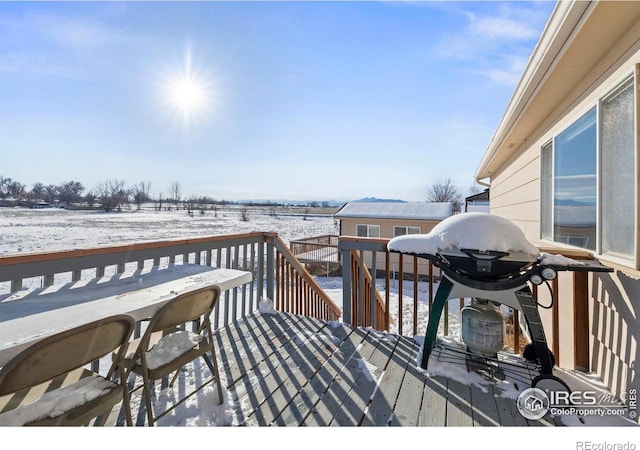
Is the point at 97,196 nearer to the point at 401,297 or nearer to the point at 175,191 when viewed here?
the point at 175,191

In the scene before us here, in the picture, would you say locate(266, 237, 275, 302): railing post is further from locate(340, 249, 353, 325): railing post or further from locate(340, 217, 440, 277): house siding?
locate(340, 217, 440, 277): house siding

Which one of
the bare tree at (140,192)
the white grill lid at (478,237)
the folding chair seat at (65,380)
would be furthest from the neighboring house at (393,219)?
the bare tree at (140,192)

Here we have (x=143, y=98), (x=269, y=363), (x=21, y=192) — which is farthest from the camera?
(x=21, y=192)

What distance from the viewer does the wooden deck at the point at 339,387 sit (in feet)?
5.53

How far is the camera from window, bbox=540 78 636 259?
68.4 inches

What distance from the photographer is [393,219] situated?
1325cm

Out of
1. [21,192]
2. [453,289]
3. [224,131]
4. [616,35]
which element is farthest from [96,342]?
[21,192]

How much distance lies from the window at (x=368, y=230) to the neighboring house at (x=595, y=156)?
10.4 metres

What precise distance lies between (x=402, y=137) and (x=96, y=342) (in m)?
7.53

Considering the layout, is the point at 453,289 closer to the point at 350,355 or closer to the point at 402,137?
the point at 350,355

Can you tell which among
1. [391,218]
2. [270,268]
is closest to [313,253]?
[391,218]

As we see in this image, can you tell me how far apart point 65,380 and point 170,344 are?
0.50 metres

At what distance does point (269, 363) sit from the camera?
232 centimetres
